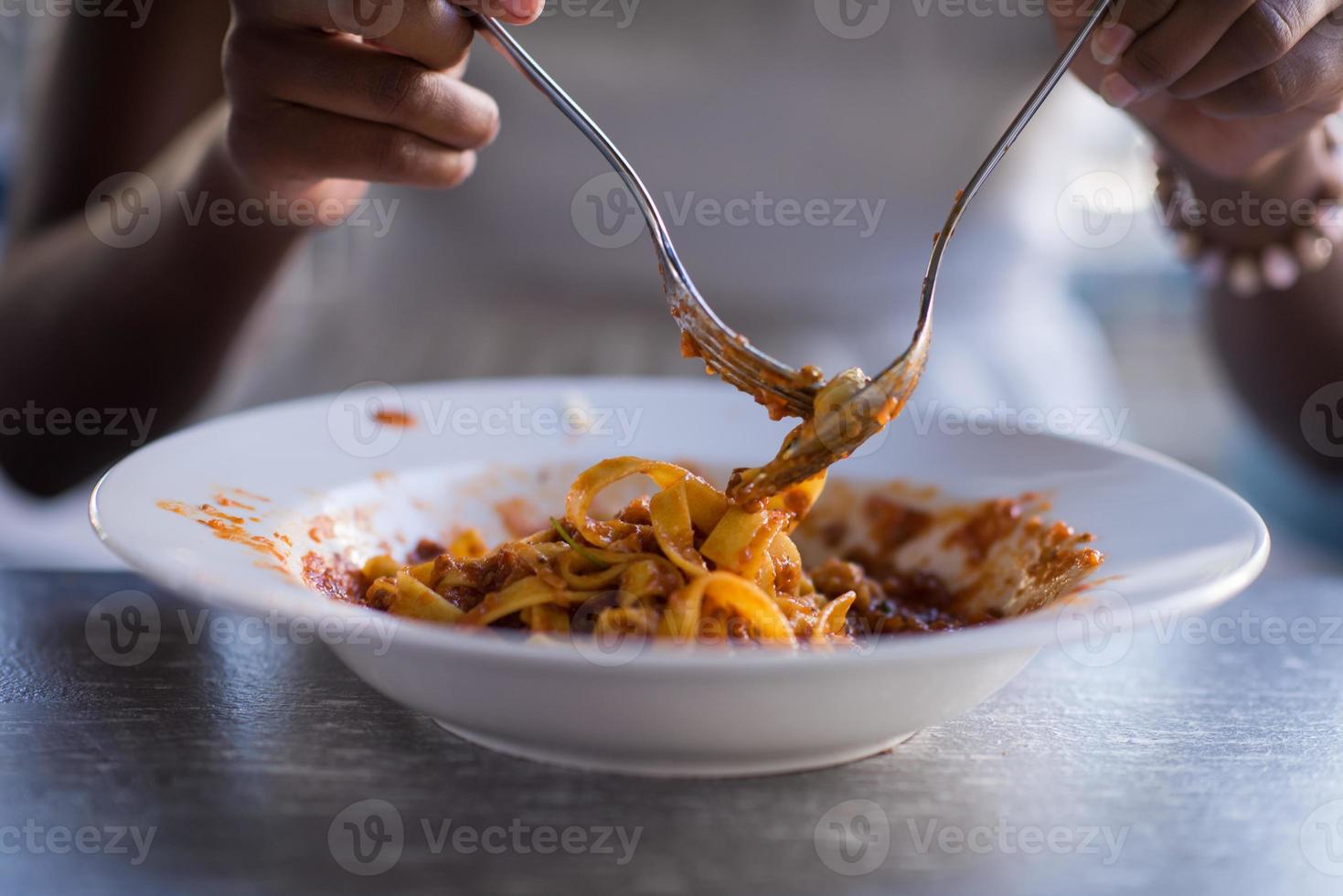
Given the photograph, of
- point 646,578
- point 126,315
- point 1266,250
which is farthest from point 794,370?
point 126,315

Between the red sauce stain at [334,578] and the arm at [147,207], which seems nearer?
the red sauce stain at [334,578]

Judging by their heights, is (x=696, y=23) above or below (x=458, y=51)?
above

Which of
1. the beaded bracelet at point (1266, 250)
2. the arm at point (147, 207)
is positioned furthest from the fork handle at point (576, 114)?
the beaded bracelet at point (1266, 250)

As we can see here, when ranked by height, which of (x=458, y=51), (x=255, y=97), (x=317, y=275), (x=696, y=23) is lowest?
(x=317, y=275)

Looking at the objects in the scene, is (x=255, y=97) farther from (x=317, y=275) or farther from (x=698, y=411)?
(x=317, y=275)

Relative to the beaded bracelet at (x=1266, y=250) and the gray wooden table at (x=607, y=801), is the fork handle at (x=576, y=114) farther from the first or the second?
the beaded bracelet at (x=1266, y=250)

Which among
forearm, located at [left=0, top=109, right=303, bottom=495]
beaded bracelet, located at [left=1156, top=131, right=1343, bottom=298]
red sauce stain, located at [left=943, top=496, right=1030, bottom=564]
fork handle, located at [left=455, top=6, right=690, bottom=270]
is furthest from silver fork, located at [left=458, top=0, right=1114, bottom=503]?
beaded bracelet, located at [left=1156, top=131, right=1343, bottom=298]

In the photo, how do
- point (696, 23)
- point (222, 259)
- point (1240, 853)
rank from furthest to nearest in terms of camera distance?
point (696, 23) → point (222, 259) → point (1240, 853)

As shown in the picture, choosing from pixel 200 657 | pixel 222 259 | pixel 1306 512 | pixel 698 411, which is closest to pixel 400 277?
pixel 222 259
